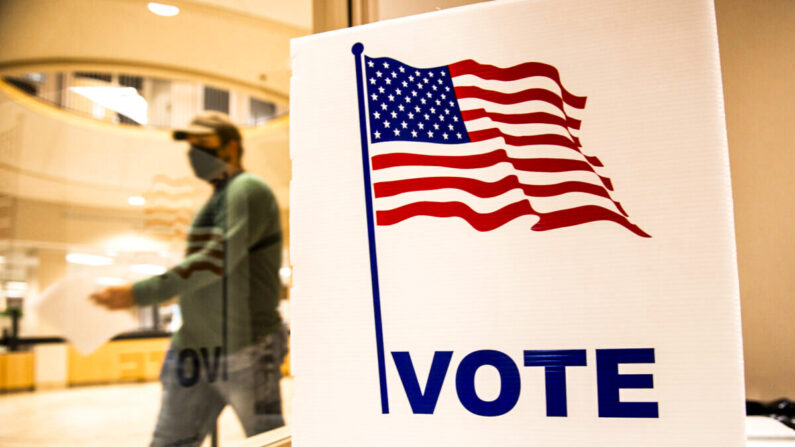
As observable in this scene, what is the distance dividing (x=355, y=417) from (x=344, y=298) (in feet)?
0.45

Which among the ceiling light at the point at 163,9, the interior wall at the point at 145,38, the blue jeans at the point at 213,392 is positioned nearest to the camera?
the blue jeans at the point at 213,392

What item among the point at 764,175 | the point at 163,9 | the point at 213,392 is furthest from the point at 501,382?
the point at 163,9

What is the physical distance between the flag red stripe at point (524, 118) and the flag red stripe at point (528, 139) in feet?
0.05

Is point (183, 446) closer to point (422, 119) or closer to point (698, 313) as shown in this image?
point (422, 119)

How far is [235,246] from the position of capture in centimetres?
176

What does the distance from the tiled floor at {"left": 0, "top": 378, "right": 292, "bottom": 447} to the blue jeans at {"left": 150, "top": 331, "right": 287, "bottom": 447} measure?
153cm

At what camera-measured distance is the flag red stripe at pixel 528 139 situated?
580 mm

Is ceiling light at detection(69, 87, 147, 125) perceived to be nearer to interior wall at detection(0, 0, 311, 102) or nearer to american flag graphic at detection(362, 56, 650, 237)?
interior wall at detection(0, 0, 311, 102)

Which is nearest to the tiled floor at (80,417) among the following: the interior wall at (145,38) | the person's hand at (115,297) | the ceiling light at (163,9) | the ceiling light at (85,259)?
the ceiling light at (85,259)

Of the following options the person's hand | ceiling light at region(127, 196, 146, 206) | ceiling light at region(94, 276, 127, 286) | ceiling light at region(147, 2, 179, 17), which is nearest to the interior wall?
ceiling light at region(147, 2, 179, 17)

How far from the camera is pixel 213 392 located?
1654 mm

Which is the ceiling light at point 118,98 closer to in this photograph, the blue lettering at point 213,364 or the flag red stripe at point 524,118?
the blue lettering at point 213,364

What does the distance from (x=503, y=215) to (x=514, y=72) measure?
6.6 inches

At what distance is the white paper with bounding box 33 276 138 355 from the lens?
128 cm
